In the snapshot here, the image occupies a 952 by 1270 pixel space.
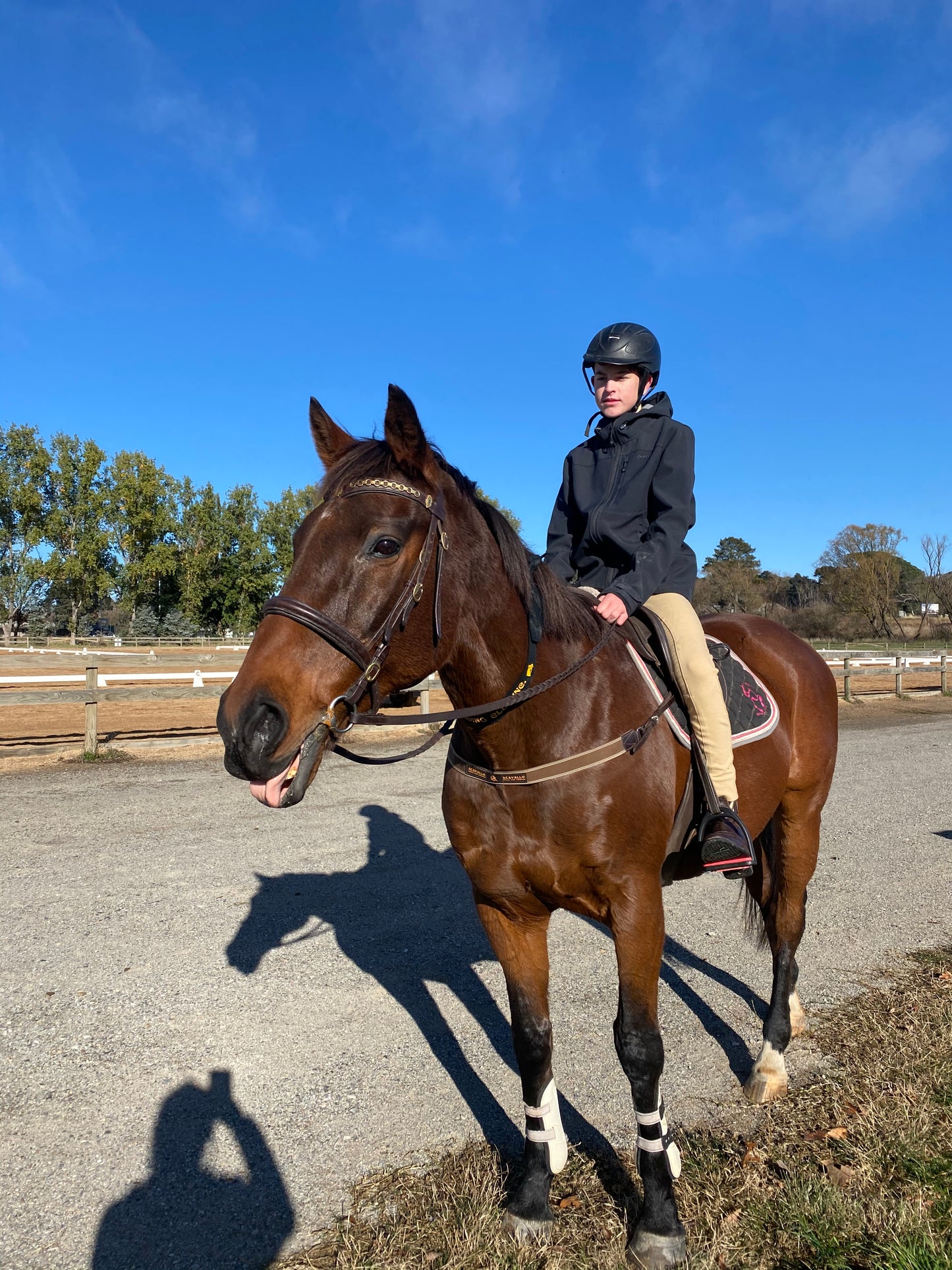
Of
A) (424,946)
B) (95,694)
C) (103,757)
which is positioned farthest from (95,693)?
(424,946)

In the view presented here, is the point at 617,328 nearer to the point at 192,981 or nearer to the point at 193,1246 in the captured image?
the point at 193,1246

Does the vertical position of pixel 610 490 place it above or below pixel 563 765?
above

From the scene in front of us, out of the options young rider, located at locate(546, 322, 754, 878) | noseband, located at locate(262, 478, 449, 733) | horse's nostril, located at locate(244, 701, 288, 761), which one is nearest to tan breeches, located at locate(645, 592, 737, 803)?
young rider, located at locate(546, 322, 754, 878)

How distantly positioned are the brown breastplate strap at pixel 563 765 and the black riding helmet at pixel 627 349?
1595 mm

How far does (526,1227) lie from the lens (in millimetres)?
2506

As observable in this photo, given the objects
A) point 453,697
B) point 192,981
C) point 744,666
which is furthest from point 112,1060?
point 744,666

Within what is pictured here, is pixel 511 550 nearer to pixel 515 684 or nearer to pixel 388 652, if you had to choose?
pixel 515 684

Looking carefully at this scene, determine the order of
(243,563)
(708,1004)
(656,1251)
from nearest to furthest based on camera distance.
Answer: (656,1251) → (708,1004) → (243,563)

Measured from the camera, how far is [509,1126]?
311 centimetres

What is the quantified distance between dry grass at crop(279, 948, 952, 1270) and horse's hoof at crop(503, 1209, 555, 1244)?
0.13 feet

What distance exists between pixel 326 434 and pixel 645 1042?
2.39 meters

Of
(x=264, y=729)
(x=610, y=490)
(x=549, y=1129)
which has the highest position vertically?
(x=610, y=490)

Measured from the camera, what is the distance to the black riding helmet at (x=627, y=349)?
314 centimetres

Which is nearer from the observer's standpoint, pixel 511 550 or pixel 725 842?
pixel 511 550
